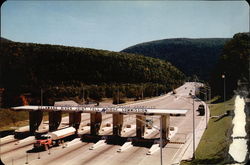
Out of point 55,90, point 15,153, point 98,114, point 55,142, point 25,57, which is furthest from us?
point 25,57

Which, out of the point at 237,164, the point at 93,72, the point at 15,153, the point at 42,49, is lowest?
the point at 15,153

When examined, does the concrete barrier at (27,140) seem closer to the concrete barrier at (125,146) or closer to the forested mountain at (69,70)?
the concrete barrier at (125,146)

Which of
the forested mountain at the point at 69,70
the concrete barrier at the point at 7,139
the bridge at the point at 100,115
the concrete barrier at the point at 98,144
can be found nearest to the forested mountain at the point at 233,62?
the forested mountain at the point at 69,70

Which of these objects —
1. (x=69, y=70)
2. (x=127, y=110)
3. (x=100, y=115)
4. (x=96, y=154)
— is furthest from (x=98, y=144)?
(x=69, y=70)

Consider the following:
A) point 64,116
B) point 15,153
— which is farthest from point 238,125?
point 64,116

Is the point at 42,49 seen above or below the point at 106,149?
above

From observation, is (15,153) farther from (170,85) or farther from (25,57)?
(170,85)

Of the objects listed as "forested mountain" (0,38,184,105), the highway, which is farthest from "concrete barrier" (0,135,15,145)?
"forested mountain" (0,38,184,105)
